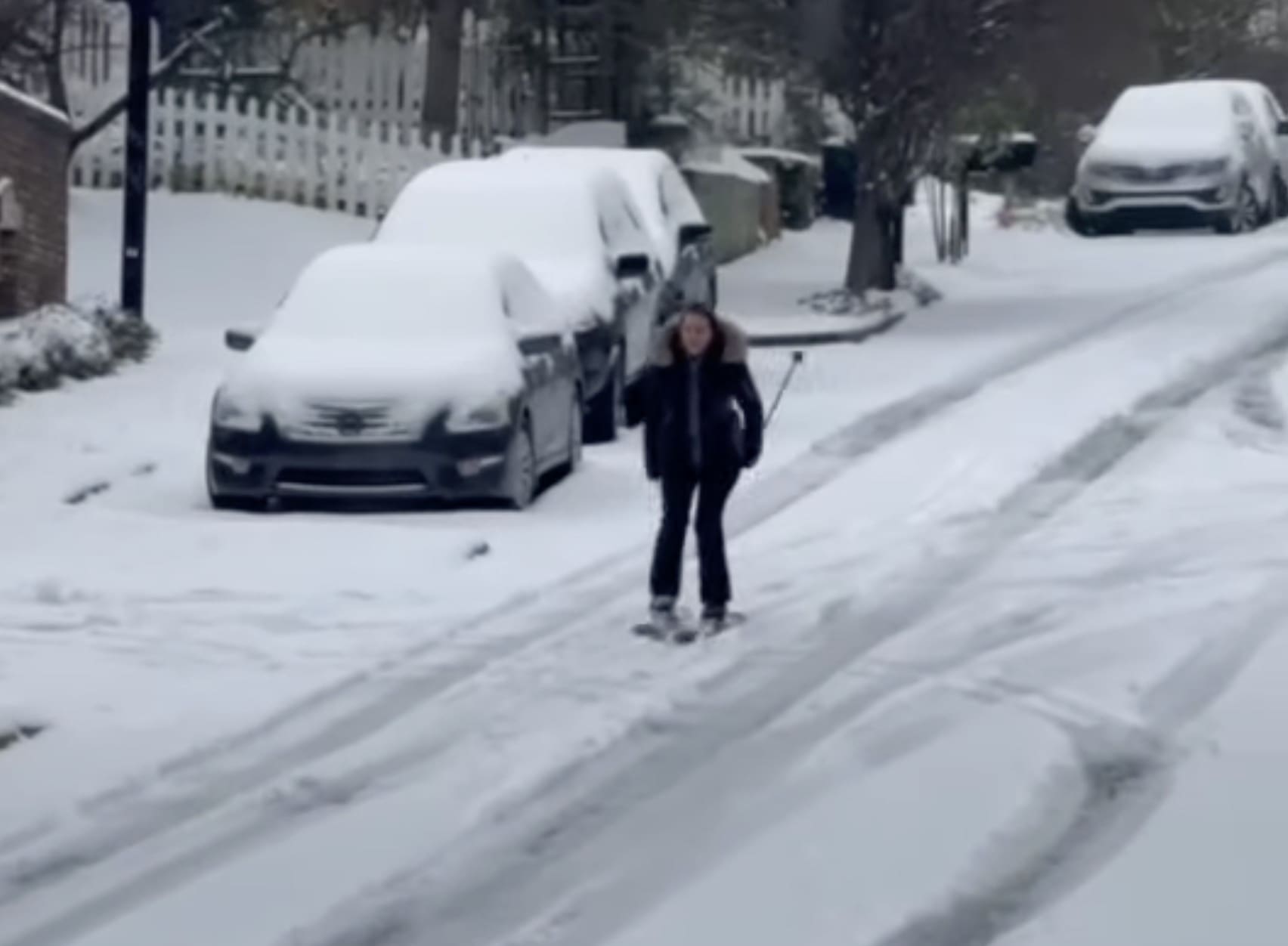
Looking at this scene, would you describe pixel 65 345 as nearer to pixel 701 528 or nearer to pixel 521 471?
pixel 521 471

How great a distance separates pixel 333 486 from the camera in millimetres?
17594

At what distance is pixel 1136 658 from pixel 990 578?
2.15m

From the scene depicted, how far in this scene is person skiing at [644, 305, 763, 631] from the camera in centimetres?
1449

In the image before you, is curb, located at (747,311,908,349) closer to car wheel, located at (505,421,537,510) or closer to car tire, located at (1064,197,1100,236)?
car wheel, located at (505,421,537,510)

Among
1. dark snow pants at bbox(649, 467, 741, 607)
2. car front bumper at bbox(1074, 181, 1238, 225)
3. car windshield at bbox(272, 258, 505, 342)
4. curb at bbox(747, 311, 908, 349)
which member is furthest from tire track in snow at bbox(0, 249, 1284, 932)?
car front bumper at bbox(1074, 181, 1238, 225)

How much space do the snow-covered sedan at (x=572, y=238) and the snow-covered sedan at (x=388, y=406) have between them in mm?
1922

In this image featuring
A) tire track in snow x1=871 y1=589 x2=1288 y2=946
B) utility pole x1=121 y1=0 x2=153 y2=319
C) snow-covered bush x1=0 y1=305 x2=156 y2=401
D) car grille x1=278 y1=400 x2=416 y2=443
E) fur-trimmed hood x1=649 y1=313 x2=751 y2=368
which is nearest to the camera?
tire track in snow x1=871 y1=589 x2=1288 y2=946

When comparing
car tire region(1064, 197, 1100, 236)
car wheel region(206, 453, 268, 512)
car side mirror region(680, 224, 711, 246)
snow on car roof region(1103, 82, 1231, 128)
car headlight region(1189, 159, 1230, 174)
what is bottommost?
car wheel region(206, 453, 268, 512)

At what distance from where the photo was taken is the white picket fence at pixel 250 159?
101 feet

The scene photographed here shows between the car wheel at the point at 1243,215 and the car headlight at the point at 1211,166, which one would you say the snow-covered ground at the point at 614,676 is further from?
the car wheel at the point at 1243,215

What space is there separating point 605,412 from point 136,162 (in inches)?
194

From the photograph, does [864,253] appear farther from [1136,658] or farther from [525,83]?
[1136,658]

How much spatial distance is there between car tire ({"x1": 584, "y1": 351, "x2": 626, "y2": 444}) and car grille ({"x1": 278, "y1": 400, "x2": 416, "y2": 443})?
334 centimetres

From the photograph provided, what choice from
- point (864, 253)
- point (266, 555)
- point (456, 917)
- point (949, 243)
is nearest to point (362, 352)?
point (266, 555)
